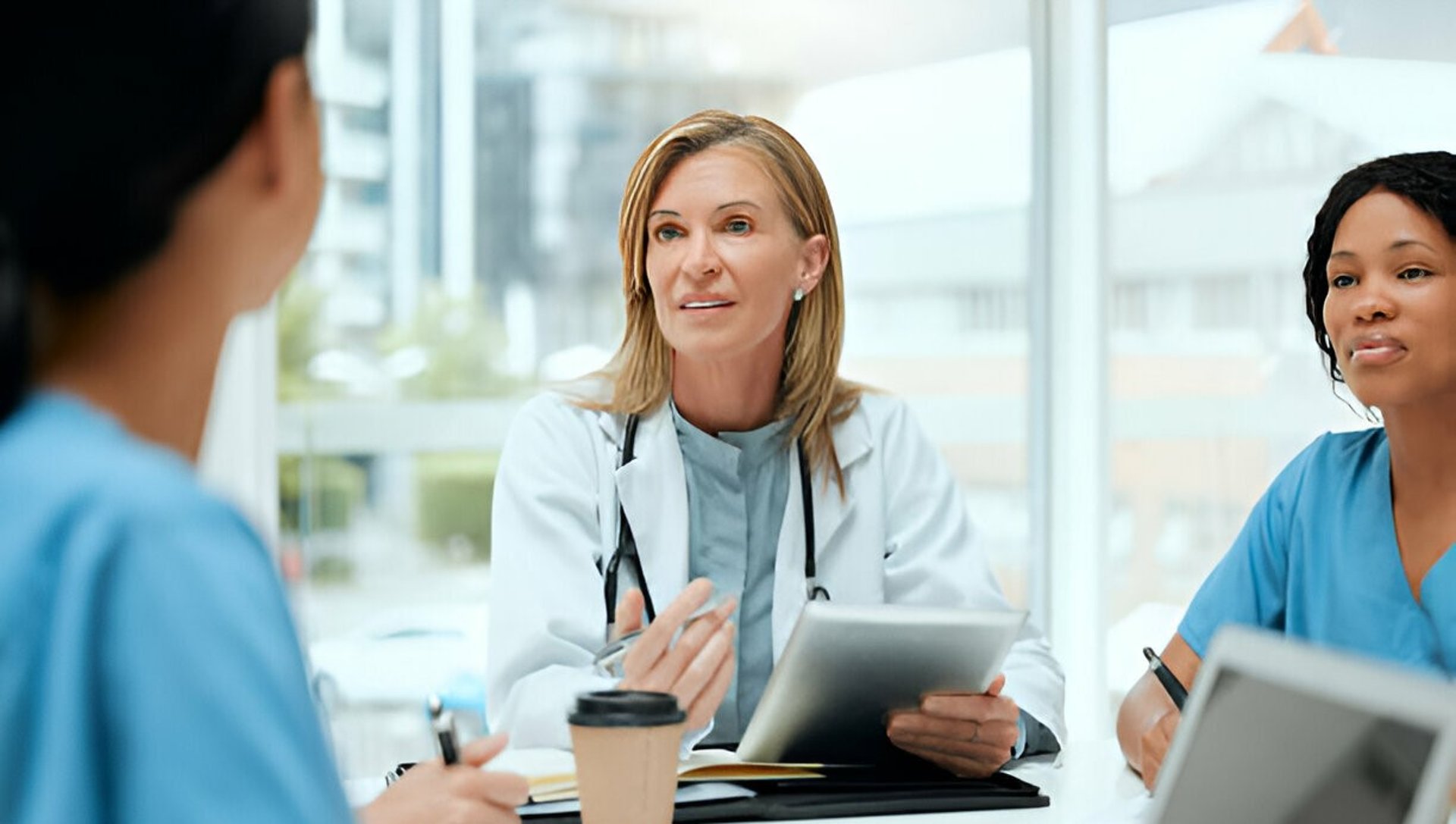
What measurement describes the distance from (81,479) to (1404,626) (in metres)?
1.58

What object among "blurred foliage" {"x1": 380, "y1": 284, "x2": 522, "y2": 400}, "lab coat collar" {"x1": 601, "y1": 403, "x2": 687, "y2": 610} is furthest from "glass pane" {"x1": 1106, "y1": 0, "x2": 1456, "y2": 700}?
"lab coat collar" {"x1": 601, "y1": 403, "x2": 687, "y2": 610}

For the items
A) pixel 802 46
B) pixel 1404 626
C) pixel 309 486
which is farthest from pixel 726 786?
pixel 802 46

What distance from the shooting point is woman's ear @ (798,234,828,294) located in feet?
7.44

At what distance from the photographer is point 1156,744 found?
1.62 metres

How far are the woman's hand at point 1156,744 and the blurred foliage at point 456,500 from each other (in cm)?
218

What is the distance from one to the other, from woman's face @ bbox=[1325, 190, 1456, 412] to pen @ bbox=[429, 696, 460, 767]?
1.13 m

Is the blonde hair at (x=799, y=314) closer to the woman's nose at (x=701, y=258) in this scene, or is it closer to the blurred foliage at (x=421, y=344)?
the woman's nose at (x=701, y=258)

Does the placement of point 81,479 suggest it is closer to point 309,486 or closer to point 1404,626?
point 1404,626

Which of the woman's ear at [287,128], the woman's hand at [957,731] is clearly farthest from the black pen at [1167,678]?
the woman's ear at [287,128]

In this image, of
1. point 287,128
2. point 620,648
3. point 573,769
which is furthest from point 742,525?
point 287,128

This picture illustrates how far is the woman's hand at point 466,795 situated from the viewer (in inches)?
43.5

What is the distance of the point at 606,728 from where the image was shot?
1188 millimetres

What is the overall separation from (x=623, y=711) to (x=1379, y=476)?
1.08 meters

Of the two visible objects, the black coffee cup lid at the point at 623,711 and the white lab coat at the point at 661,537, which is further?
the white lab coat at the point at 661,537
